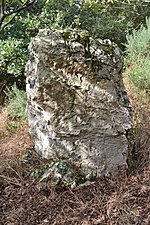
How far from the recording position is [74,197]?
2.68 meters

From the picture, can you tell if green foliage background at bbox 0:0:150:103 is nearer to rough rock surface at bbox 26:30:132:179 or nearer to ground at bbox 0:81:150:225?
rough rock surface at bbox 26:30:132:179

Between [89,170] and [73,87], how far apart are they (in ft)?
2.72

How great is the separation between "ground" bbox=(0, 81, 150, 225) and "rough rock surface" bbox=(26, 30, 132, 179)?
0.21 meters

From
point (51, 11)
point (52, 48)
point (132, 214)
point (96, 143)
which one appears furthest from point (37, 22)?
point (132, 214)

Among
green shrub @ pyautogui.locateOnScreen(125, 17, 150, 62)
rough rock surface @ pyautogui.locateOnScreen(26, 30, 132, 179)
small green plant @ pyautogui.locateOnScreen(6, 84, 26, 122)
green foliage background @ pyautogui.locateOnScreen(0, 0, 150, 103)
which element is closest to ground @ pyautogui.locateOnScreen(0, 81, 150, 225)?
rough rock surface @ pyautogui.locateOnScreen(26, 30, 132, 179)

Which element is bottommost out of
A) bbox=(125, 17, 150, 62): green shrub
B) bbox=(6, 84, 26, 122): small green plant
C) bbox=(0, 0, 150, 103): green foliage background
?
bbox=(6, 84, 26, 122): small green plant

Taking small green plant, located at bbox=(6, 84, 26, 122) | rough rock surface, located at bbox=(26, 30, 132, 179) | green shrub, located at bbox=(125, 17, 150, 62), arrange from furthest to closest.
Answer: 1. green shrub, located at bbox=(125, 17, 150, 62)
2. small green plant, located at bbox=(6, 84, 26, 122)
3. rough rock surface, located at bbox=(26, 30, 132, 179)

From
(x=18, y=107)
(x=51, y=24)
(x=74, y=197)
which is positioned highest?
(x=51, y=24)

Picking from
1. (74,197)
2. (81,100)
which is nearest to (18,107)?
(81,100)

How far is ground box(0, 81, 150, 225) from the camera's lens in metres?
2.43

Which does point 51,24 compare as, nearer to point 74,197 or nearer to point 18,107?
point 18,107

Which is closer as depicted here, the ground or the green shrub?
the ground

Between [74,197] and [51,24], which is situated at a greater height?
[51,24]

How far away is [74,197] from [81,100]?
919 millimetres
